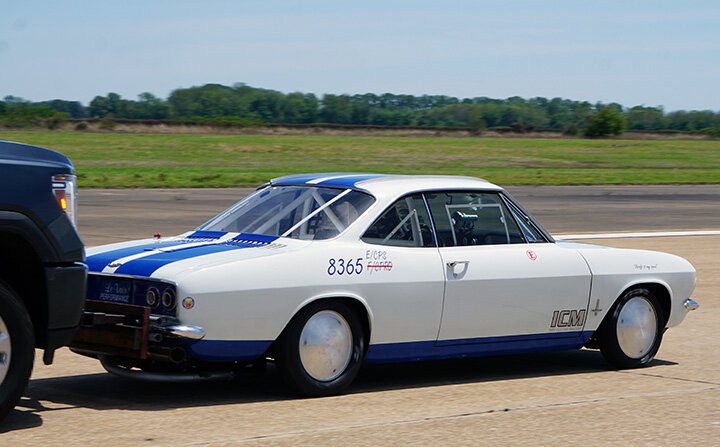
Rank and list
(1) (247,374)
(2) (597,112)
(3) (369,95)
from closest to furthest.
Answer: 1. (1) (247,374)
2. (2) (597,112)
3. (3) (369,95)

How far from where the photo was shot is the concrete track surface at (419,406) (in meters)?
5.29

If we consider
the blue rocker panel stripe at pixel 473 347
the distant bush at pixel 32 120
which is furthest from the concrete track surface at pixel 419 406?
the distant bush at pixel 32 120

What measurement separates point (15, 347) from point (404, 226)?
2.66 m

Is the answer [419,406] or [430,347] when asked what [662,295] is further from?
[419,406]

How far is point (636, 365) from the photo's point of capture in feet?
25.2

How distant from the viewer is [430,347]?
21.9ft

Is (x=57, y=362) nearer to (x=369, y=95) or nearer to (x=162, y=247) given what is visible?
(x=162, y=247)

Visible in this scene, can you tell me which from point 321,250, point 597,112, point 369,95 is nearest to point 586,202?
point 321,250

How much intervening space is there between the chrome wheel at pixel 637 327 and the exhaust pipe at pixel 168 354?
11.4ft

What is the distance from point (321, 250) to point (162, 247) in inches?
41.1

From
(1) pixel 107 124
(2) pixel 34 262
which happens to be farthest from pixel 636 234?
(1) pixel 107 124

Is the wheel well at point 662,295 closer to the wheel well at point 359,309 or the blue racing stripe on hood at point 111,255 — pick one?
the wheel well at point 359,309

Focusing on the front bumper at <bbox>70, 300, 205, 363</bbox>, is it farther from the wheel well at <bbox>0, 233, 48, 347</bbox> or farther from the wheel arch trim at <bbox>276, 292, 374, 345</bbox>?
the wheel arch trim at <bbox>276, 292, 374, 345</bbox>

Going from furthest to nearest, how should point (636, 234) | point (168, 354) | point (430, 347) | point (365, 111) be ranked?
point (365, 111), point (636, 234), point (430, 347), point (168, 354)
